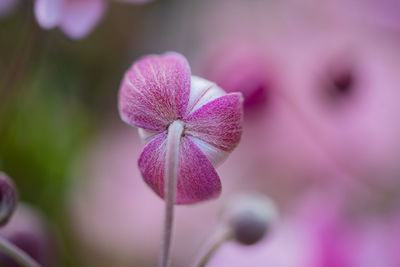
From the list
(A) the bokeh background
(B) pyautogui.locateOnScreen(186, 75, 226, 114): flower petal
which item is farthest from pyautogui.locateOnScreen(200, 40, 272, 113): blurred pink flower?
(B) pyautogui.locateOnScreen(186, 75, 226, 114): flower petal

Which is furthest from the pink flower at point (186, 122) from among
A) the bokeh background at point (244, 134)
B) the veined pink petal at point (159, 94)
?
the bokeh background at point (244, 134)

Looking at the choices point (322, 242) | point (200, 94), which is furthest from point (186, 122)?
point (322, 242)

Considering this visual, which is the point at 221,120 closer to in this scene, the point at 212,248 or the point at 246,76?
the point at 212,248

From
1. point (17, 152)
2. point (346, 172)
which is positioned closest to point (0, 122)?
point (17, 152)

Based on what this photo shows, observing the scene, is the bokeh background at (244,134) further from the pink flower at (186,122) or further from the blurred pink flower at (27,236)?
the pink flower at (186,122)

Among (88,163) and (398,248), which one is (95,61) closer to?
(88,163)

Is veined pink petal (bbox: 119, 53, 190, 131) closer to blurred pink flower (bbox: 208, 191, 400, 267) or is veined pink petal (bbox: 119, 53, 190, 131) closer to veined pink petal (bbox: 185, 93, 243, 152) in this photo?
veined pink petal (bbox: 185, 93, 243, 152)
